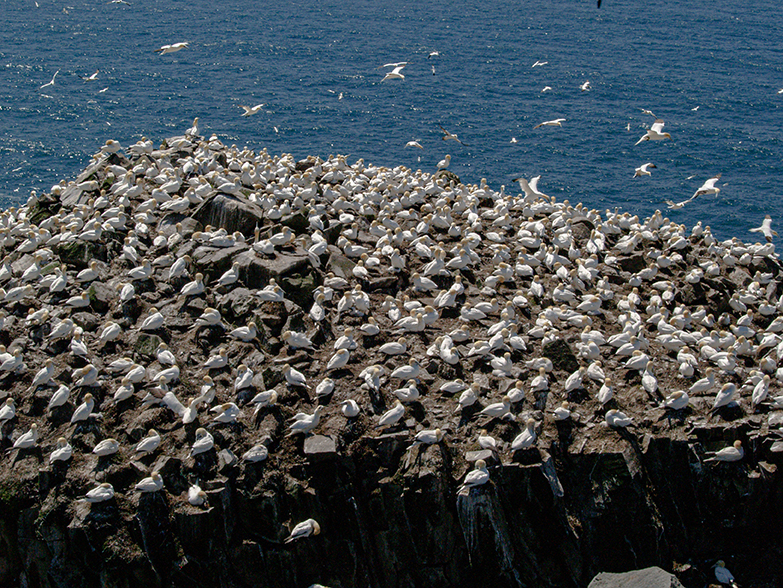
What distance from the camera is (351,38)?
9231cm

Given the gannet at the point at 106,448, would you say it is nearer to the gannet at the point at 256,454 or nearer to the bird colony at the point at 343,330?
the bird colony at the point at 343,330

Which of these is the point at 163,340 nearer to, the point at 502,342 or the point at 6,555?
the point at 6,555

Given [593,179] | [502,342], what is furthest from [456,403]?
[593,179]

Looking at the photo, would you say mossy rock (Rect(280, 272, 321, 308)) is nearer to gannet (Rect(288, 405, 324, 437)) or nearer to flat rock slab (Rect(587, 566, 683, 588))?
gannet (Rect(288, 405, 324, 437))

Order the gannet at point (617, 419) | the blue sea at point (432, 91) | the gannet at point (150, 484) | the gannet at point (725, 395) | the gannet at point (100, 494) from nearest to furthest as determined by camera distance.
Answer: the gannet at point (100, 494) < the gannet at point (150, 484) < the gannet at point (617, 419) < the gannet at point (725, 395) < the blue sea at point (432, 91)

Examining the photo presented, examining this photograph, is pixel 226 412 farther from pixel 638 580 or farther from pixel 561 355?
pixel 638 580

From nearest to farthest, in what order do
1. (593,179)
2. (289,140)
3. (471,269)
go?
1. (471,269)
2. (593,179)
3. (289,140)

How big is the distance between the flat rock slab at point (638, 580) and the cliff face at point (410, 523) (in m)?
1.41

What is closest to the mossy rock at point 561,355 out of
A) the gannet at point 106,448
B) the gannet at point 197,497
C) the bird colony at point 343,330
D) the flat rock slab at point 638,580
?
the bird colony at point 343,330

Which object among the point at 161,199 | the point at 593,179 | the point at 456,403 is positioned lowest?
the point at 593,179

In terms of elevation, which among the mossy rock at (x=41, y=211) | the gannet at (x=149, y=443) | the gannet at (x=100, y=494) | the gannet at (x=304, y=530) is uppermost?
the mossy rock at (x=41, y=211)

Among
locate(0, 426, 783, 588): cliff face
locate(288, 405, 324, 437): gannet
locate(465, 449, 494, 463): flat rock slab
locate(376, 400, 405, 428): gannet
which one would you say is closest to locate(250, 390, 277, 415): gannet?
locate(288, 405, 324, 437): gannet

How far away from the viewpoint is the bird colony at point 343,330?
18.0m

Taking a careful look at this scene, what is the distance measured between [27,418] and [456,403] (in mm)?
11437
